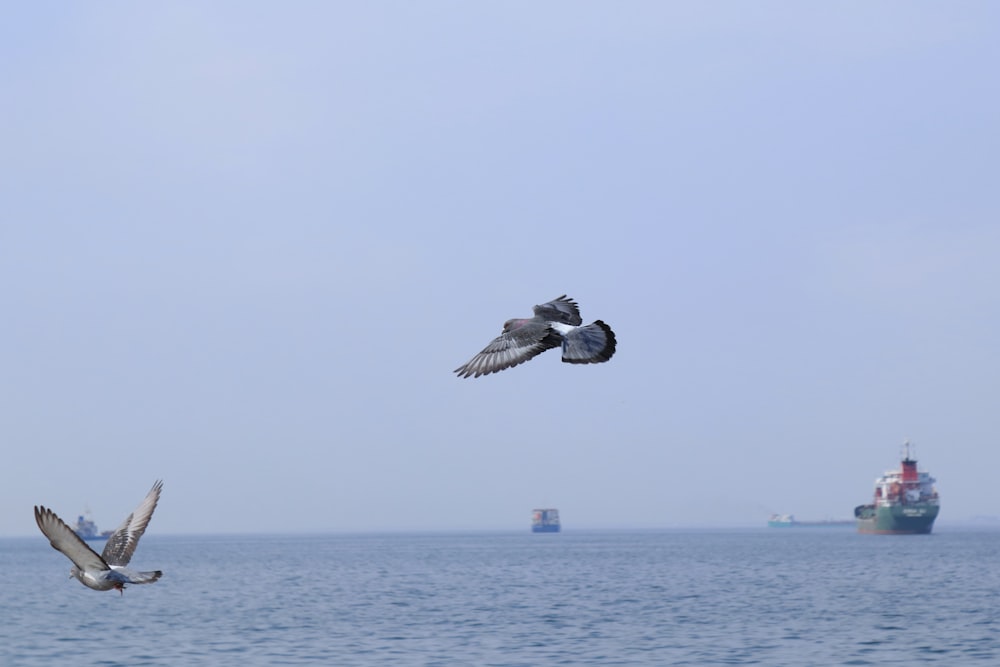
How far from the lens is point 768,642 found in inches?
2419

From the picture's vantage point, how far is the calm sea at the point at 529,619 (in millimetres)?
57906

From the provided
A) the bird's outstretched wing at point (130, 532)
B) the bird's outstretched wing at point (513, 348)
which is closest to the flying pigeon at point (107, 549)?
the bird's outstretched wing at point (130, 532)

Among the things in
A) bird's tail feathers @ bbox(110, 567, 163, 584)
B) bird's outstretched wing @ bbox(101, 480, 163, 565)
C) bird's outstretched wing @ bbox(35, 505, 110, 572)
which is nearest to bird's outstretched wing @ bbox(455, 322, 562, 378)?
bird's tail feathers @ bbox(110, 567, 163, 584)

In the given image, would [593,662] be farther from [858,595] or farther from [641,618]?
[858,595]

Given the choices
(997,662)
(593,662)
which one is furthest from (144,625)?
(997,662)

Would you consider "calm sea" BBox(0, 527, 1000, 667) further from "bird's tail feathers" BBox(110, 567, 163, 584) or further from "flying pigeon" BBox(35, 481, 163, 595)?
"bird's tail feathers" BBox(110, 567, 163, 584)

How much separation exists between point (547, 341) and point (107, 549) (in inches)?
301

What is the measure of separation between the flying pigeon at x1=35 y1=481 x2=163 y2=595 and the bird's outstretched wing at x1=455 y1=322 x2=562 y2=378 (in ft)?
14.1

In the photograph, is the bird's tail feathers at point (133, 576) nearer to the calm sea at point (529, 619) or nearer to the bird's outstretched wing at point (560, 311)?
the bird's outstretched wing at point (560, 311)

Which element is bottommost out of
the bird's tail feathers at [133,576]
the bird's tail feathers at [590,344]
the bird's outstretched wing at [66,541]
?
the bird's tail feathers at [133,576]

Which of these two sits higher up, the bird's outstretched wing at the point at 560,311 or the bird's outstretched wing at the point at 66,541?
the bird's outstretched wing at the point at 560,311

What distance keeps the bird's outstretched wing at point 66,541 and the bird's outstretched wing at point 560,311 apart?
6098 millimetres

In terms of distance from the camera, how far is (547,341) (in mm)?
15703

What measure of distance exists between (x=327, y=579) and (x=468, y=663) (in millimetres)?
80227
